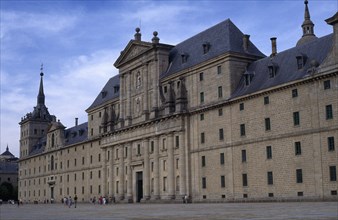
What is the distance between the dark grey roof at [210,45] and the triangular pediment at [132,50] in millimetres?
3978

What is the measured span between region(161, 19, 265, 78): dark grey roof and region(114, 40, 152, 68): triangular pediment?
3.98m

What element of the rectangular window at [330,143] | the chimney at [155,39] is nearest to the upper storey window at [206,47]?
the chimney at [155,39]

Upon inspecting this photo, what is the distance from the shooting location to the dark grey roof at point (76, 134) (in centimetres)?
10555

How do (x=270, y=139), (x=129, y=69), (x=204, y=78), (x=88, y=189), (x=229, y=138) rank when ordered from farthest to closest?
(x=88, y=189) < (x=129, y=69) < (x=204, y=78) < (x=229, y=138) < (x=270, y=139)

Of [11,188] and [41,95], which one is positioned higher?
[41,95]

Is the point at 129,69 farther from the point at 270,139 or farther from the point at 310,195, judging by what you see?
the point at 310,195

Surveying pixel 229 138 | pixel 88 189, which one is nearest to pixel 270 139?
pixel 229 138

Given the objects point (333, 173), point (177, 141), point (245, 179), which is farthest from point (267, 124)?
point (177, 141)

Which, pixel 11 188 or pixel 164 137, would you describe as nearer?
pixel 164 137

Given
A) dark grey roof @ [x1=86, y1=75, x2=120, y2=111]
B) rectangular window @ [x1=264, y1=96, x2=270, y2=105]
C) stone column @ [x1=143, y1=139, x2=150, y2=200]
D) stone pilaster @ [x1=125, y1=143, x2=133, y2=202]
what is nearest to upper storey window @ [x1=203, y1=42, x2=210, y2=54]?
rectangular window @ [x1=264, y1=96, x2=270, y2=105]

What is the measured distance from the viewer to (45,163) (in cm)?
11881

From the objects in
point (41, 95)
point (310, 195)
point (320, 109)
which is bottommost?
point (310, 195)

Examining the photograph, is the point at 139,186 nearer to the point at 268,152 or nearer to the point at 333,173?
the point at 268,152

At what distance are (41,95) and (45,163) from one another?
2982 centimetres
